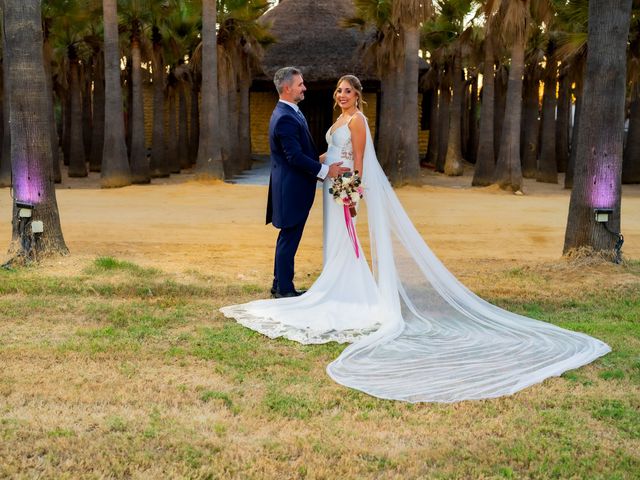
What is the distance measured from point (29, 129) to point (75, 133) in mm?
19009

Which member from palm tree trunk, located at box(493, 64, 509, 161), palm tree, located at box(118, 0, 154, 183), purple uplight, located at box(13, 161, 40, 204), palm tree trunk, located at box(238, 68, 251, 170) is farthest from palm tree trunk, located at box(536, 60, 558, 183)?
purple uplight, located at box(13, 161, 40, 204)

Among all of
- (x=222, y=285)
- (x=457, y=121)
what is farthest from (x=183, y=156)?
(x=222, y=285)

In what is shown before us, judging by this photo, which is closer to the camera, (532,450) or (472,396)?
(532,450)

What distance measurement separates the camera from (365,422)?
3812 millimetres

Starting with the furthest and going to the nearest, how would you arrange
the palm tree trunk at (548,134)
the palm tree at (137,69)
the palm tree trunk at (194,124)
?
the palm tree trunk at (194,124), the palm tree trunk at (548,134), the palm tree at (137,69)

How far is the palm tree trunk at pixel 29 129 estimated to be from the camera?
8320 mm

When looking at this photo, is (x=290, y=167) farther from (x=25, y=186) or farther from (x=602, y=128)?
(x=602, y=128)

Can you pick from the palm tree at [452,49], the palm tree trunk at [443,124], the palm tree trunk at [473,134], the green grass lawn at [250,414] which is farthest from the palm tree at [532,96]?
the green grass lawn at [250,414]

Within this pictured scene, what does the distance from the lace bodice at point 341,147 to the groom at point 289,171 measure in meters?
0.08

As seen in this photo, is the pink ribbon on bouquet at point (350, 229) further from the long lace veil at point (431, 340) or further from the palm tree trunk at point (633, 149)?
the palm tree trunk at point (633, 149)

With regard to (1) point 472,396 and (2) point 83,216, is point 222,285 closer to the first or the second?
(1) point 472,396

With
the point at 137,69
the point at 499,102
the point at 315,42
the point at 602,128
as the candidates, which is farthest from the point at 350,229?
the point at 499,102

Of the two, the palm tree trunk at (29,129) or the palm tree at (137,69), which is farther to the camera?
the palm tree at (137,69)

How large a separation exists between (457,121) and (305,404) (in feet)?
86.5
